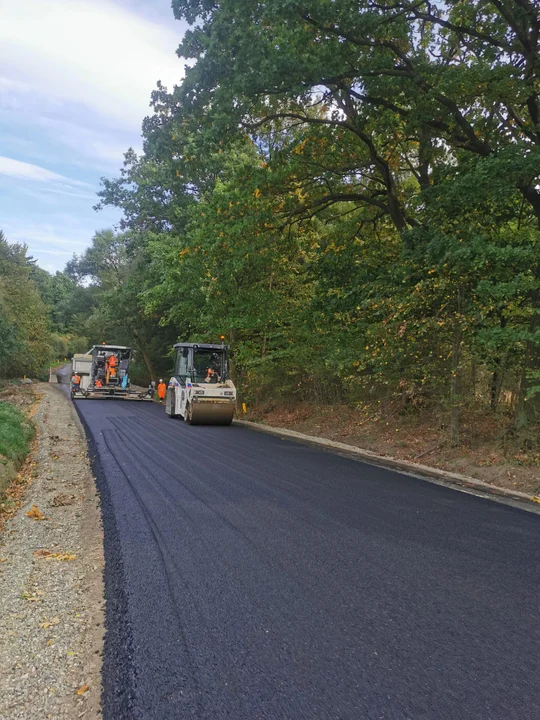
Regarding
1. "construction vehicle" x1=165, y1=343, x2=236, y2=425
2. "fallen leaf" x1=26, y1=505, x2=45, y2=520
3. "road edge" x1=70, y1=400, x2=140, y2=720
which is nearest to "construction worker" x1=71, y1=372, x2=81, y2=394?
"construction vehicle" x1=165, y1=343, x2=236, y2=425

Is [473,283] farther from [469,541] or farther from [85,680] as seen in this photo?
[85,680]

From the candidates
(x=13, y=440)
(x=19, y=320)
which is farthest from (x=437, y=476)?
(x=19, y=320)

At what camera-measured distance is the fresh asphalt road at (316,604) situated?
271cm

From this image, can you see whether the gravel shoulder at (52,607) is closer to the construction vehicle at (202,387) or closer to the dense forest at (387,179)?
the dense forest at (387,179)

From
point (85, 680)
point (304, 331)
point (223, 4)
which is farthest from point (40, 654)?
point (304, 331)

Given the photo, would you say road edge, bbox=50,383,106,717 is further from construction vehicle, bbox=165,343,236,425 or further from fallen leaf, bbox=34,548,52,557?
construction vehicle, bbox=165,343,236,425

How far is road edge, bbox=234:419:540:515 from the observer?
7438mm

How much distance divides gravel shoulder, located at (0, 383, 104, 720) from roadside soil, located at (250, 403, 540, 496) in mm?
6320

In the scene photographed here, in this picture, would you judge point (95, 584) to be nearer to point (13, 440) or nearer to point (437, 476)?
point (437, 476)

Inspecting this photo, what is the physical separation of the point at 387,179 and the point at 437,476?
730 centimetres

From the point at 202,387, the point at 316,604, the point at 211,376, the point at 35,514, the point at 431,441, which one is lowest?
the point at 35,514

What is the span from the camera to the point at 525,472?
27.7 feet

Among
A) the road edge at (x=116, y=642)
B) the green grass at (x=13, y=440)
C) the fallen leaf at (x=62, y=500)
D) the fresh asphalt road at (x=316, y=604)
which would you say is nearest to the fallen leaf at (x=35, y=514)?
the fallen leaf at (x=62, y=500)

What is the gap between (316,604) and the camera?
376 centimetres
